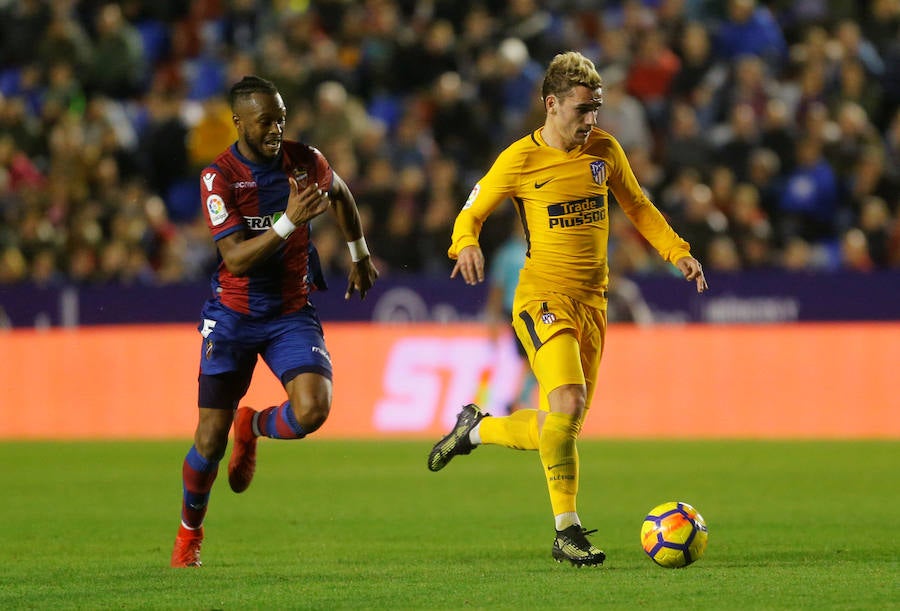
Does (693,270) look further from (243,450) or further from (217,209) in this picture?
(243,450)

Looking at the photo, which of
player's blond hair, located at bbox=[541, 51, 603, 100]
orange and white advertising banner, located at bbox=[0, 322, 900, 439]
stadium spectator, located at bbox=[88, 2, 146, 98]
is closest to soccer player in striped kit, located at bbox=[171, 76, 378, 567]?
player's blond hair, located at bbox=[541, 51, 603, 100]

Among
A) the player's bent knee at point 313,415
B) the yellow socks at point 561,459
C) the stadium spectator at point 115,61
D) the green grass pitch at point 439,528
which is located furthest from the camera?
the stadium spectator at point 115,61

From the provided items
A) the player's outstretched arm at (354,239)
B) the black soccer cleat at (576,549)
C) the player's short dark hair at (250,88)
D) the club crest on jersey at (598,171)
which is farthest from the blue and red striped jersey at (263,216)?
the black soccer cleat at (576,549)

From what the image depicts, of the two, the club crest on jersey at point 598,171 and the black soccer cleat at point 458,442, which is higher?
the club crest on jersey at point 598,171

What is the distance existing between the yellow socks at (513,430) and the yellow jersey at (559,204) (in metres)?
0.70

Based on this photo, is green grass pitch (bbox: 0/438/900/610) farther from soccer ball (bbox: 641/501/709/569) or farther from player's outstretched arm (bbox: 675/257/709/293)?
player's outstretched arm (bbox: 675/257/709/293)

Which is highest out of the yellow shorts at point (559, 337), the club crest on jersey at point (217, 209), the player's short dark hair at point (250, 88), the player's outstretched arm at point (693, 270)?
the player's short dark hair at point (250, 88)

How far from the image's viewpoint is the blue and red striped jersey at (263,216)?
26.5 ft

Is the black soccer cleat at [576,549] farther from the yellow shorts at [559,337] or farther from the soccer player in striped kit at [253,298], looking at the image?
the soccer player in striped kit at [253,298]

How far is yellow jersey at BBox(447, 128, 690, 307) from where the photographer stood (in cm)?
828

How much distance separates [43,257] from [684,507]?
1298cm

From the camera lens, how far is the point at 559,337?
8133 mm

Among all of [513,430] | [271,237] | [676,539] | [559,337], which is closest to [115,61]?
[513,430]

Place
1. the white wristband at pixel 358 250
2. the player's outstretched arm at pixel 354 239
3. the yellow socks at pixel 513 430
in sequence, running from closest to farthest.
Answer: the yellow socks at pixel 513 430 → the player's outstretched arm at pixel 354 239 → the white wristband at pixel 358 250
